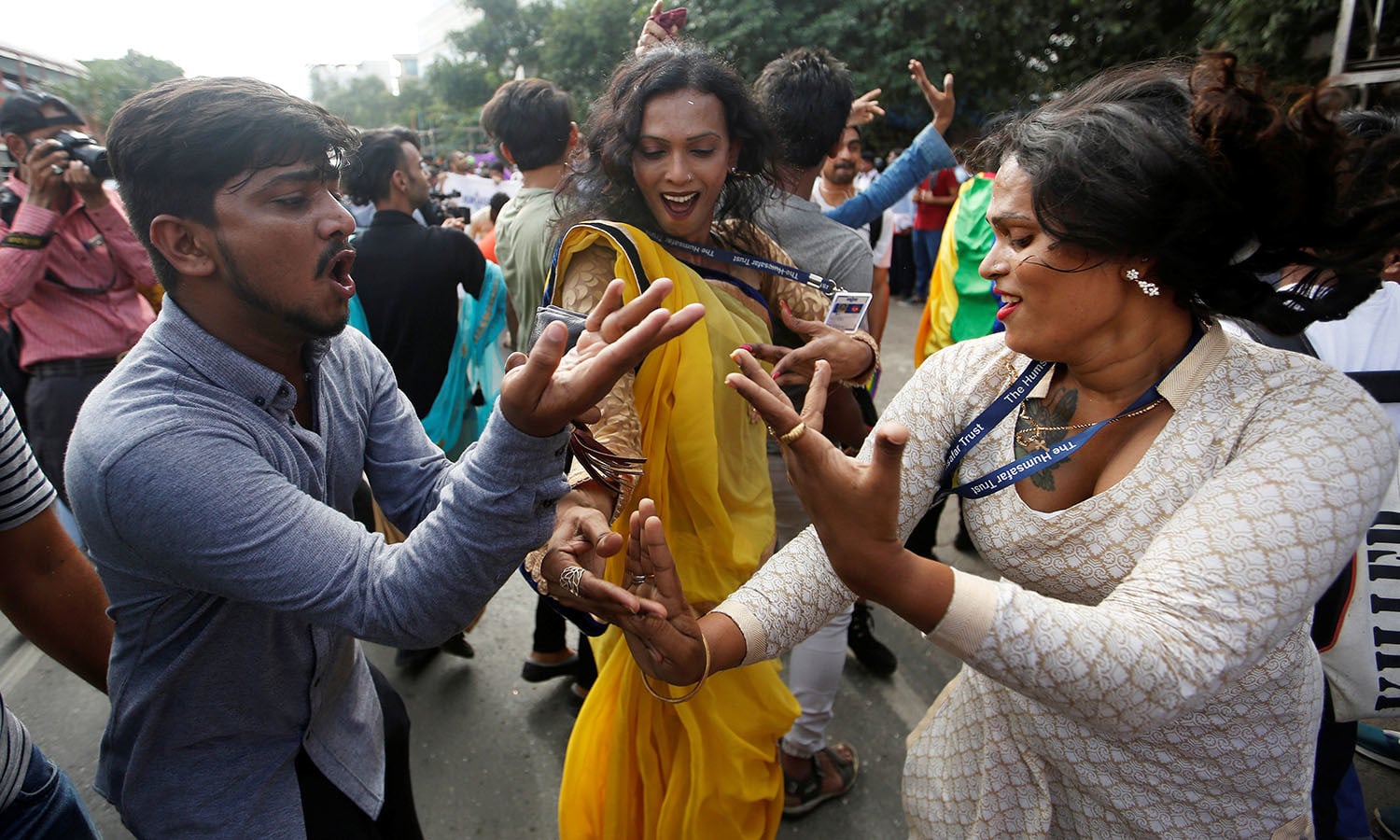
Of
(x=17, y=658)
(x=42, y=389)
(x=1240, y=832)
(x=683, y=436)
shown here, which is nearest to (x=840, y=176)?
(x=683, y=436)

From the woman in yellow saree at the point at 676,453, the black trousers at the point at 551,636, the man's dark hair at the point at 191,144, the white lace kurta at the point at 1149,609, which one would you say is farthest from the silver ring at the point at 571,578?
the black trousers at the point at 551,636

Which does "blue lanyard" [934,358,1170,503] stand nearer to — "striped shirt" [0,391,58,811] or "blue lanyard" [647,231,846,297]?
"blue lanyard" [647,231,846,297]

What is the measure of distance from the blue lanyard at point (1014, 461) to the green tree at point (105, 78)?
321 centimetres

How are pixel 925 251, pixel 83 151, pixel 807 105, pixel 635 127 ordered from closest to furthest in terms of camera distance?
pixel 635 127
pixel 807 105
pixel 83 151
pixel 925 251

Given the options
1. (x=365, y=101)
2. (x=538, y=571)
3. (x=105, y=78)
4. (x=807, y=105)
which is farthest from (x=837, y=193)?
(x=365, y=101)

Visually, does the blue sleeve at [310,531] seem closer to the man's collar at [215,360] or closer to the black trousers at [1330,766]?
the man's collar at [215,360]

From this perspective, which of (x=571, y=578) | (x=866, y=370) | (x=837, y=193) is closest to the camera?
(x=571, y=578)

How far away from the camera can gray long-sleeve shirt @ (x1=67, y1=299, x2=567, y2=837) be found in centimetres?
106

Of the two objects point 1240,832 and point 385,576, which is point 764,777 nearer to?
point 1240,832

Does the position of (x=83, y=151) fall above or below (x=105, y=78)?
above

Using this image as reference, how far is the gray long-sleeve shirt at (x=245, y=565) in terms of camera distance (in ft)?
3.47

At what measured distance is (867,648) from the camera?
3059mm

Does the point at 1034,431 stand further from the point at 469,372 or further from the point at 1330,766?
the point at 469,372

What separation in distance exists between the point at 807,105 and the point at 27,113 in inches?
118
